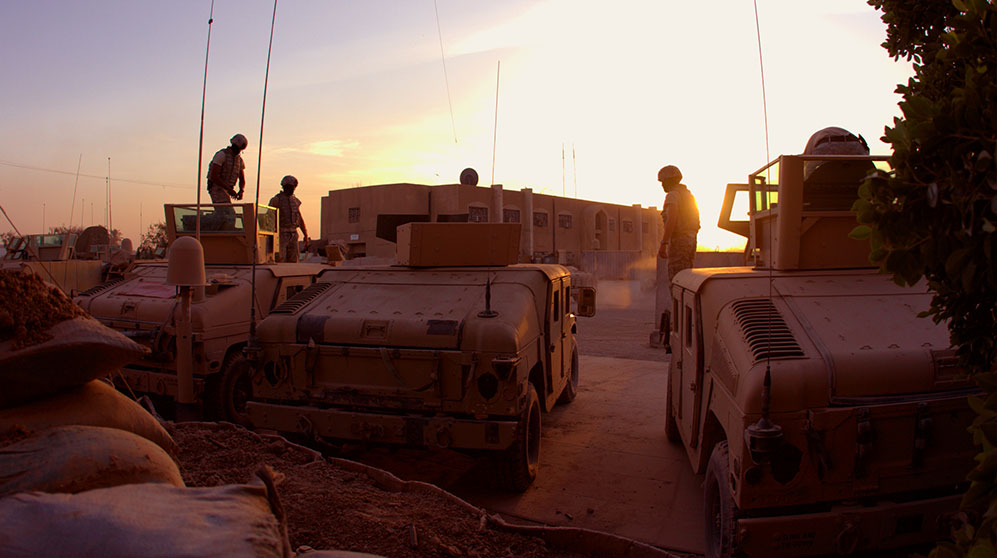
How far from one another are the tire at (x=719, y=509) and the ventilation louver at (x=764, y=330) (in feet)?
1.93

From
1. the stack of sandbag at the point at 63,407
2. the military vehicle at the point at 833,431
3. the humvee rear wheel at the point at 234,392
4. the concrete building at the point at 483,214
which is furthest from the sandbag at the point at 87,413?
the concrete building at the point at 483,214

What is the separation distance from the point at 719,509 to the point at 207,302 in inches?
210

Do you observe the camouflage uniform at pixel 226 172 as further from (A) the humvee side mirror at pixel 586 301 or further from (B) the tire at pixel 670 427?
(B) the tire at pixel 670 427

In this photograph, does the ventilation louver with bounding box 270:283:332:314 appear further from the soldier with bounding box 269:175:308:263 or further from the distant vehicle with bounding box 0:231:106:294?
the distant vehicle with bounding box 0:231:106:294

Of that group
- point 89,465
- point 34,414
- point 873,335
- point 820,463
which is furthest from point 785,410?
point 34,414

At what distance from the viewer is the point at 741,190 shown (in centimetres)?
579

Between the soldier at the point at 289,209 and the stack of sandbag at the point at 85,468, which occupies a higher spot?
the soldier at the point at 289,209

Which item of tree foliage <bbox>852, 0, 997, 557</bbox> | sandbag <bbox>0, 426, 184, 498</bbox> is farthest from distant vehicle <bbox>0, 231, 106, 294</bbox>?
tree foliage <bbox>852, 0, 997, 557</bbox>

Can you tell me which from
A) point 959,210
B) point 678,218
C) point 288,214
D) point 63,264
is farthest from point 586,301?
point 63,264

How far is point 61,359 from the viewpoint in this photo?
7.62 ft

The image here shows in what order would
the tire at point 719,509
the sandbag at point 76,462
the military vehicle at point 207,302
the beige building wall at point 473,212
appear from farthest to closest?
the beige building wall at point 473,212
the military vehicle at point 207,302
the tire at point 719,509
the sandbag at point 76,462

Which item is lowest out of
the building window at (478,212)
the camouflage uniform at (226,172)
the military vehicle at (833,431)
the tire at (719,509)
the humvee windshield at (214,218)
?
the tire at (719,509)

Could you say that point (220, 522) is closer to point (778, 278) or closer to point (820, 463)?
point (820, 463)

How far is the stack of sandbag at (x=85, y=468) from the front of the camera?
1.48 meters
